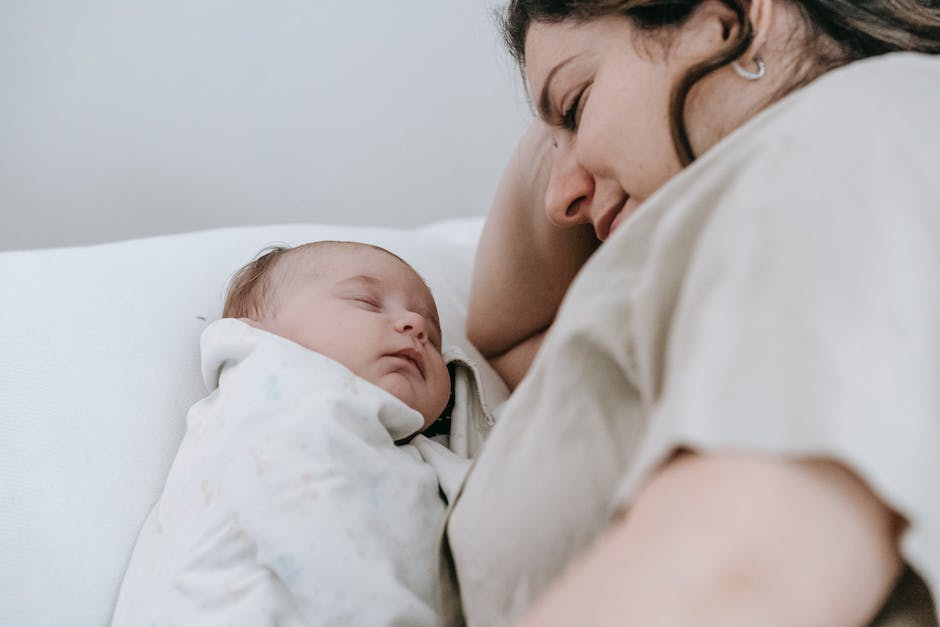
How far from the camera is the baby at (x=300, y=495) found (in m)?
0.65

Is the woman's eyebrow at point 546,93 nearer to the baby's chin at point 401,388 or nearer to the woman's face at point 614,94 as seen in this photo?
the woman's face at point 614,94

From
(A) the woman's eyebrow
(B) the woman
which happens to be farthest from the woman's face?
(B) the woman

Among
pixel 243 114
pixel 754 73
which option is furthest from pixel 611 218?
pixel 243 114

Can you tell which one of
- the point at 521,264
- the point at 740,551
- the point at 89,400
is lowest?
the point at 521,264

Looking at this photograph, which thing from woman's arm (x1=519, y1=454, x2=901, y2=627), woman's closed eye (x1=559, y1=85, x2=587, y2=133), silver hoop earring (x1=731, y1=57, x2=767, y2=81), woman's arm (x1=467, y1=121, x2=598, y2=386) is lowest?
woman's arm (x1=467, y1=121, x2=598, y2=386)

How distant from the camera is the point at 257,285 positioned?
38.4 inches

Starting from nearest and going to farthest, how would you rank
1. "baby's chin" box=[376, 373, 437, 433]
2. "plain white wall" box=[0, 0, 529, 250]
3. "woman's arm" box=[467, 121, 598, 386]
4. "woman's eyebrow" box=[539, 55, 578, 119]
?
"woman's eyebrow" box=[539, 55, 578, 119], "baby's chin" box=[376, 373, 437, 433], "woman's arm" box=[467, 121, 598, 386], "plain white wall" box=[0, 0, 529, 250]

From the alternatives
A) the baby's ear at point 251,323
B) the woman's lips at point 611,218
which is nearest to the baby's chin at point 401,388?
the baby's ear at point 251,323

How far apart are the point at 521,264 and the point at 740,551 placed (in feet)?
2.68

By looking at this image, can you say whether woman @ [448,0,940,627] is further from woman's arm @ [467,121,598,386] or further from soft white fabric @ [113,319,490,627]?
woman's arm @ [467,121,598,386]

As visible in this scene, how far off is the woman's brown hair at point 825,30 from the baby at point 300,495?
37 cm

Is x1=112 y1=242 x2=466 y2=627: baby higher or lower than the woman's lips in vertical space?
lower

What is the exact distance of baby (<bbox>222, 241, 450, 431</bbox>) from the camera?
89cm

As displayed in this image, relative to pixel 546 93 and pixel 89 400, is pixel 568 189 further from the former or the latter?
pixel 89 400
